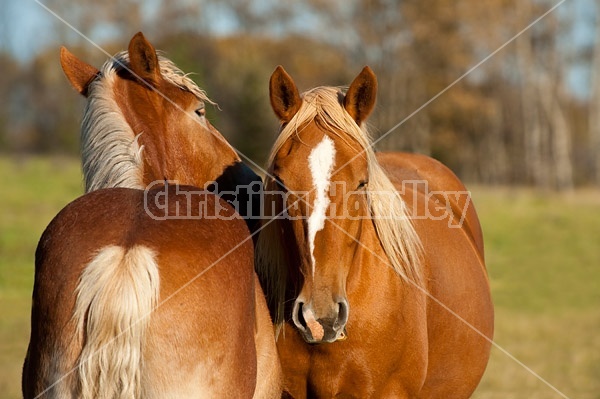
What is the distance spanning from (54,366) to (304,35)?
32523mm

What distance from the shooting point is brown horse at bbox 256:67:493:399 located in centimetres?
326

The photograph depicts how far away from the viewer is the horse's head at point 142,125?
134 inches

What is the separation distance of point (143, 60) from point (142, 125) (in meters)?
0.42

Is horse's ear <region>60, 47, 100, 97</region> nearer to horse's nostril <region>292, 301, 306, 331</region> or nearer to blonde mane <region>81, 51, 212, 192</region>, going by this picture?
blonde mane <region>81, 51, 212, 192</region>

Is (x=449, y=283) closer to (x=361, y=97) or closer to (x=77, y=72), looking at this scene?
(x=361, y=97)

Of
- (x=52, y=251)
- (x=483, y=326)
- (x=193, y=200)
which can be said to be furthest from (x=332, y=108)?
(x=483, y=326)

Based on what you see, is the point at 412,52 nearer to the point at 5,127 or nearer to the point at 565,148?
the point at 565,148

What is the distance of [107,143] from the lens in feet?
11.3

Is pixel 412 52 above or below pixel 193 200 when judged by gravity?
above

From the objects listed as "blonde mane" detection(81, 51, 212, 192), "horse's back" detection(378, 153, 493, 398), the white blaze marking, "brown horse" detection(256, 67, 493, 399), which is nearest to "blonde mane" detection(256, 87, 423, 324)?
"brown horse" detection(256, 67, 493, 399)

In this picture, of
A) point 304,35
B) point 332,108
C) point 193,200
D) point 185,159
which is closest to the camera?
point 193,200

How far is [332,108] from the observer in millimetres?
3570

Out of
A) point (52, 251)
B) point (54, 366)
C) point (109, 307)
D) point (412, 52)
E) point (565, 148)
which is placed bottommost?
point (54, 366)

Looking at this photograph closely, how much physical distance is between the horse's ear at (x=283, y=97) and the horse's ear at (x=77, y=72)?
109cm
